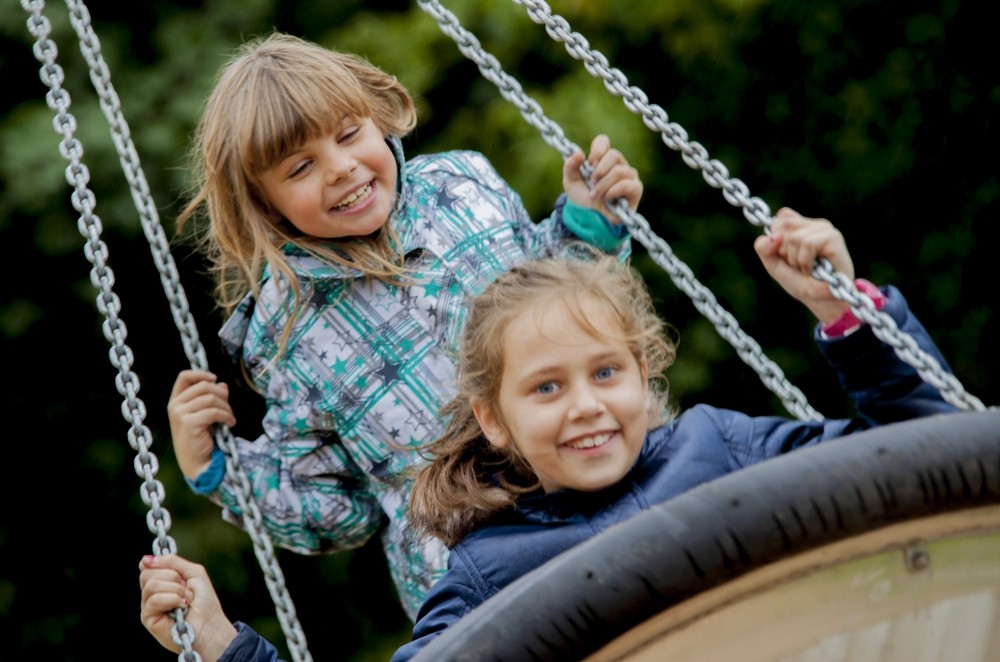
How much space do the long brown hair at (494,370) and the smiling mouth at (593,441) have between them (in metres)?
0.12

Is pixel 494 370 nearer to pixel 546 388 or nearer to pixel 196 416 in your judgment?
pixel 546 388

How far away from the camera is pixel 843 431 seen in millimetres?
1804

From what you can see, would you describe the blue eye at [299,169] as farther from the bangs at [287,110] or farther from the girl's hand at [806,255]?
the girl's hand at [806,255]

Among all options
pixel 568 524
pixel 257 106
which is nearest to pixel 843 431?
pixel 568 524

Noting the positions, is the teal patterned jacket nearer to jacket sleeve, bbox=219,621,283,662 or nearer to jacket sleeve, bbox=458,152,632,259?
jacket sleeve, bbox=458,152,632,259

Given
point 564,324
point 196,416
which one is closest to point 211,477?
point 196,416

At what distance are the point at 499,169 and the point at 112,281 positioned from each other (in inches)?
65.8

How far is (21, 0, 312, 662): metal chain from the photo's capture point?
7.12 ft

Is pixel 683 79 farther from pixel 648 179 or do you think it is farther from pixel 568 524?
pixel 568 524

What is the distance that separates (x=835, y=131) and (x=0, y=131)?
2.43m

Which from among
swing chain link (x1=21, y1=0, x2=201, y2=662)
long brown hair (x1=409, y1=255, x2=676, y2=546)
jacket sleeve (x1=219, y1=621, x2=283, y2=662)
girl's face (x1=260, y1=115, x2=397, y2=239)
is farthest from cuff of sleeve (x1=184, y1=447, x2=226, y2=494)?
long brown hair (x1=409, y1=255, x2=676, y2=546)

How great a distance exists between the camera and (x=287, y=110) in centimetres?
222

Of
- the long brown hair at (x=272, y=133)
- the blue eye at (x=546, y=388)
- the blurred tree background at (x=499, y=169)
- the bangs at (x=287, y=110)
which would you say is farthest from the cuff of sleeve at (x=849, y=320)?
the blurred tree background at (x=499, y=169)

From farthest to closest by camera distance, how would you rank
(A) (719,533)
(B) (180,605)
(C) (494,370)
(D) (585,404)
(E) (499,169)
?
(E) (499,169)
(B) (180,605)
(C) (494,370)
(D) (585,404)
(A) (719,533)
